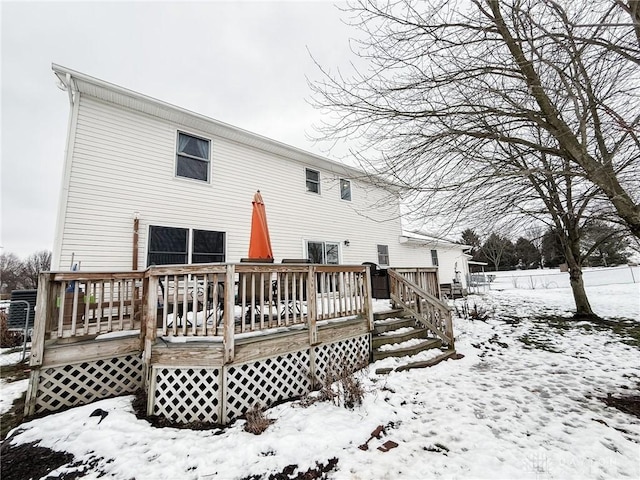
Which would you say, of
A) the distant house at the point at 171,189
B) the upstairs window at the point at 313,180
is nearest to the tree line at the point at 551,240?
the distant house at the point at 171,189

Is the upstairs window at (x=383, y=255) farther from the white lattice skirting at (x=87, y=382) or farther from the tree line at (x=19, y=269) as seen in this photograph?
the tree line at (x=19, y=269)

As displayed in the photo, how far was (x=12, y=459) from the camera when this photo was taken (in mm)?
2584

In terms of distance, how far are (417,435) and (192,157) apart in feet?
25.9

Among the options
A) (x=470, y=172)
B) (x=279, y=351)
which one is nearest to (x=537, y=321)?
(x=470, y=172)

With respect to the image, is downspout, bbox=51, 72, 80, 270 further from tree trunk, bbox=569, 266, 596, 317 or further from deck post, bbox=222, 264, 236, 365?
tree trunk, bbox=569, 266, 596, 317

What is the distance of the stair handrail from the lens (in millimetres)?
5641

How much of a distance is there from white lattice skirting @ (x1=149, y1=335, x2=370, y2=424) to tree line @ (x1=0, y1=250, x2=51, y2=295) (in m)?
43.3

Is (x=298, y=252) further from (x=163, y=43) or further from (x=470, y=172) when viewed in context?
(x=163, y=43)

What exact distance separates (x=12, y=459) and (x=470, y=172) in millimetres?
6398

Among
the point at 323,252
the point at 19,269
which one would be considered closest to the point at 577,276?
the point at 323,252

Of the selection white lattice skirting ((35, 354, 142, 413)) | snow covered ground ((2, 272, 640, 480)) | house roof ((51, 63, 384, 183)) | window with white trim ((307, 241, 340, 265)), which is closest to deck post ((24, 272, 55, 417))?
white lattice skirting ((35, 354, 142, 413))

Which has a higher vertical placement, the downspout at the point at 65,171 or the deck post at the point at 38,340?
the downspout at the point at 65,171

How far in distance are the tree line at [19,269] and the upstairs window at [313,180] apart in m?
40.5

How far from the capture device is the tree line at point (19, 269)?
117ft
